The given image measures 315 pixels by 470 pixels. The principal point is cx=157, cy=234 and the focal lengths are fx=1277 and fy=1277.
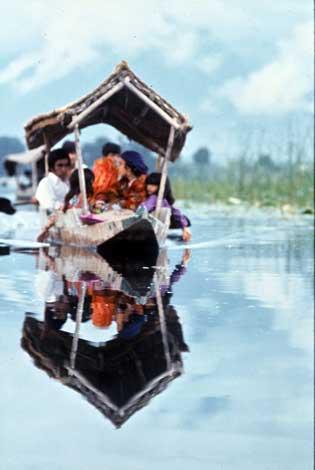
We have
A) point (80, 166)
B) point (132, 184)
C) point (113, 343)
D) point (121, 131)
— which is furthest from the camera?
point (121, 131)

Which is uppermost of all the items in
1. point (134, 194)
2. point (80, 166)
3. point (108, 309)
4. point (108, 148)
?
point (108, 148)

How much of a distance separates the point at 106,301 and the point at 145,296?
405mm

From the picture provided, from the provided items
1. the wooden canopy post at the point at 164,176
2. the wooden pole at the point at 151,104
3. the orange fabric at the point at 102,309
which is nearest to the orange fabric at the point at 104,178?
the wooden canopy post at the point at 164,176

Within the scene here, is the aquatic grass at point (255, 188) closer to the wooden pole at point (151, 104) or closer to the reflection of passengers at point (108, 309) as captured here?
the wooden pole at point (151, 104)

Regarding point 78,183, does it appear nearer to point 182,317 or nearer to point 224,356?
point 182,317

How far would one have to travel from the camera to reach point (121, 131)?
1377cm

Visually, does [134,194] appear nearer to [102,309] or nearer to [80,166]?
[80,166]

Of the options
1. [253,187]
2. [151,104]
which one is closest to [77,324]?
[151,104]

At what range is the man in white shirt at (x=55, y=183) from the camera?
43.4 ft

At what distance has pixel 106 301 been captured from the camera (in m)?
7.30

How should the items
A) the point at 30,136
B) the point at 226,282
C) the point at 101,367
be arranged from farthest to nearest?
the point at 30,136, the point at 226,282, the point at 101,367

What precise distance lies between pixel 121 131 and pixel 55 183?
0.99 m

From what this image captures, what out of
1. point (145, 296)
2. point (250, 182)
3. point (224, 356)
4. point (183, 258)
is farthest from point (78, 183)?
point (250, 182)

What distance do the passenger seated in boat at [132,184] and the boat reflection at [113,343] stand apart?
4.09 metres
